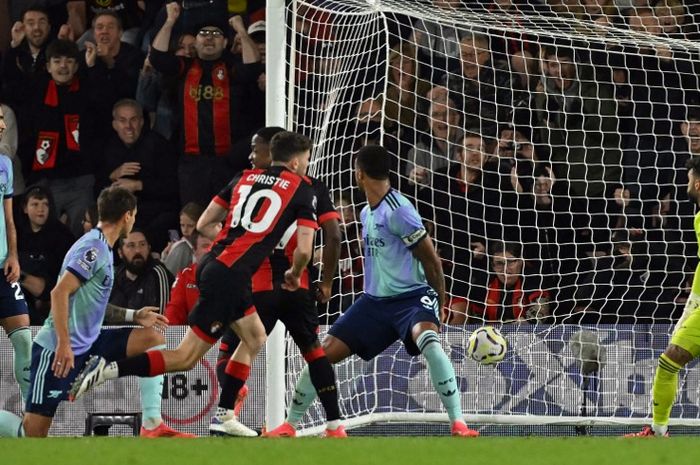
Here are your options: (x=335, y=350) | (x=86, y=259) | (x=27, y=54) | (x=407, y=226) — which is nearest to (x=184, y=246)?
(x=27, y=54)

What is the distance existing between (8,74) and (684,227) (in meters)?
6.46

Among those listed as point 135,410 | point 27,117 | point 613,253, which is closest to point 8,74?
point 27,117

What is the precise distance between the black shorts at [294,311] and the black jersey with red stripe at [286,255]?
0.21 feet

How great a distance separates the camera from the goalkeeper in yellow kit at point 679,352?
30.1ft

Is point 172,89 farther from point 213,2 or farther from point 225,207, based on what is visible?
point 225,207

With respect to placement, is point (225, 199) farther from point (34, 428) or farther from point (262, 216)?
point (34, 428)

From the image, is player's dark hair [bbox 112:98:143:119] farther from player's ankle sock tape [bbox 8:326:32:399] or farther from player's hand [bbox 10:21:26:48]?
player's ankle sock tape [bbox 8:326:32:399]

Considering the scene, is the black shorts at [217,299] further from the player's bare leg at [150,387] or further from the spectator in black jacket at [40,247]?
the spectator in black jacket at [40,247]

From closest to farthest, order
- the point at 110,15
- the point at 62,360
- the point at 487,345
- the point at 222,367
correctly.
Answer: the point at 62,360 → the point at 222,367 → the point at 487,345 → the point at 110,15

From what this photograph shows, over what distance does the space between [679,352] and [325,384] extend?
2.36m

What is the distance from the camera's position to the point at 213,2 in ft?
43.7

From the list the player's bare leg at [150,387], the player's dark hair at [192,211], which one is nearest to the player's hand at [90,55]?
the player's dark hair at [192,211]

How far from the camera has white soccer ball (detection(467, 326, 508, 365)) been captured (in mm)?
10234

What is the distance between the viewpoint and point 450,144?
12172 millimetres
